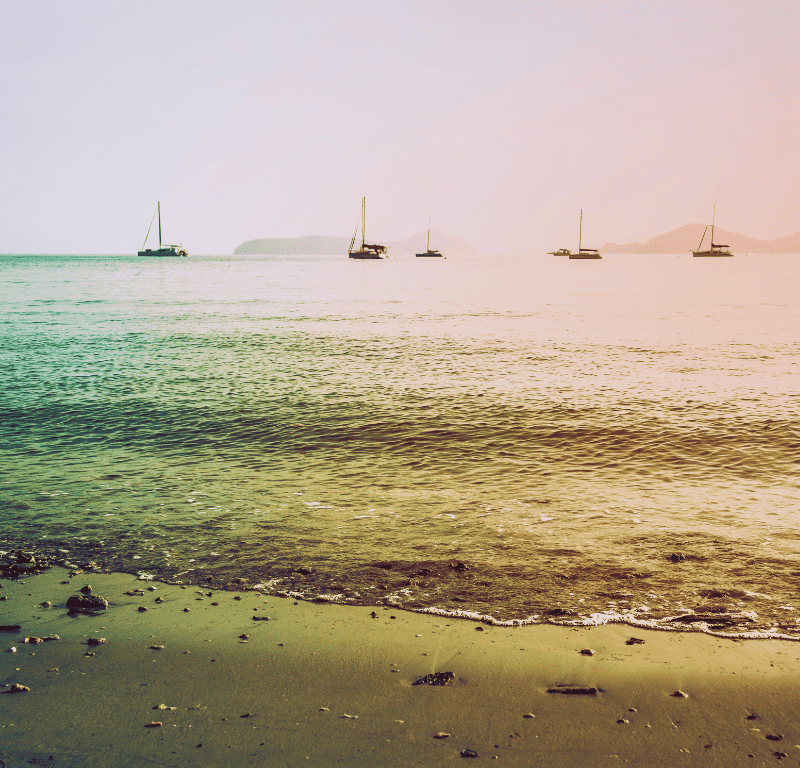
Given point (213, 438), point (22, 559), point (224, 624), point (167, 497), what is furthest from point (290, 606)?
point (213, 438)

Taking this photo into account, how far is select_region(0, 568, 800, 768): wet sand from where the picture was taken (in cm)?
386

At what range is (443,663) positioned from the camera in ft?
15.8

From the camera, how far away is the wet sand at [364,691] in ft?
12.7

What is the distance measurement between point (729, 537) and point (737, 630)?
6.91 ft

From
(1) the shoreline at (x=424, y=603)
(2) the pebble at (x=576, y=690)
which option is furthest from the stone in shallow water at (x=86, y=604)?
(2) the pebble at (x=576, y=690)

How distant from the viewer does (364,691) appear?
4.49m

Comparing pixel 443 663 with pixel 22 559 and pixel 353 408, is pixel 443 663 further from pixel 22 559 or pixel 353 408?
pixel 353 408

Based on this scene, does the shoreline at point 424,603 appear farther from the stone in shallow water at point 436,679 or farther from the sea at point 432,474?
the stone in shallow water at point 436,679

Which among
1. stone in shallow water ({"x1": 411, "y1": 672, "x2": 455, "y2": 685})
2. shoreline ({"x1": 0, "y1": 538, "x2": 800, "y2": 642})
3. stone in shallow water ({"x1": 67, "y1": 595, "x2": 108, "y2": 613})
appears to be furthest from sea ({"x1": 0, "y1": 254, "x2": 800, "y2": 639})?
stone in shallow water ({"x1": 411, "y1": 672, "x2": 455, "y2": 685})

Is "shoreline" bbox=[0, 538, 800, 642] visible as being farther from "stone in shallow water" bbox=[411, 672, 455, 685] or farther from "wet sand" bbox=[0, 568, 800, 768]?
"stone in shallow water" bbox=[411, 672, 455, 685]

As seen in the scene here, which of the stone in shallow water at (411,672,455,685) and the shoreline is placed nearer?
the stone in shallow water at (411,672,455,685)

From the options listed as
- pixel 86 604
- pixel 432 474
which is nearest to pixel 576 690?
pixel 86 604

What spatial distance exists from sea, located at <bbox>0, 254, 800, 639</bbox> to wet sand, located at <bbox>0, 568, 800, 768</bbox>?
1.55 feet

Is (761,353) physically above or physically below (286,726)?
above
